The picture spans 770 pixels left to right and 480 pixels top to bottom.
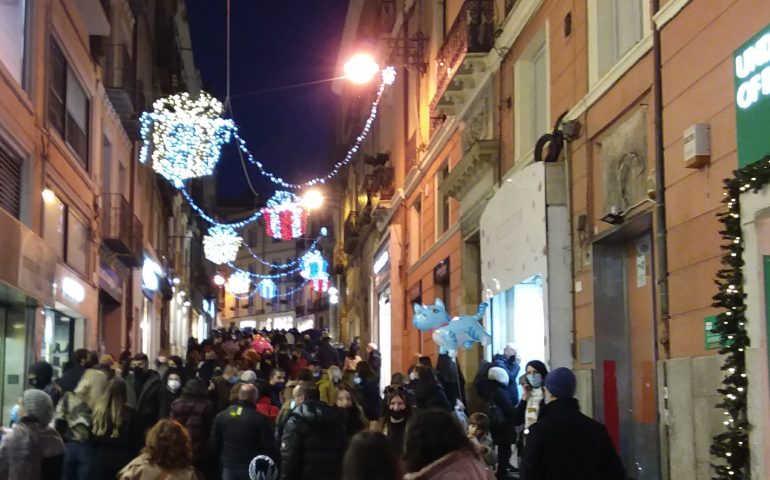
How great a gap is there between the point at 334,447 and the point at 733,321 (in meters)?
3.37

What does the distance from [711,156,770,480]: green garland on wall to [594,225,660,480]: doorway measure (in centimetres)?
328

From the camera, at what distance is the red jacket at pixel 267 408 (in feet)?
43.0

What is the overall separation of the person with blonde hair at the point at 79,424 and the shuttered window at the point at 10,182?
6.06 m

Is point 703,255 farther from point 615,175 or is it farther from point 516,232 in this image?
point 516,232

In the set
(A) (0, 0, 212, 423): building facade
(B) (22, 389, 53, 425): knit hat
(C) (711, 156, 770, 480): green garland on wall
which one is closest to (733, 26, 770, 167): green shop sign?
(C) (711, 156, 770, 480): green garland on wall

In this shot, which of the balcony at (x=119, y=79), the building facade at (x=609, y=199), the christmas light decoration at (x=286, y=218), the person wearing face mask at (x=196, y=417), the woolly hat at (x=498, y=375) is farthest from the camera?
the christmas light decoration at (x=286, y=218)

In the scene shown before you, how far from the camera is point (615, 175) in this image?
1219 cm

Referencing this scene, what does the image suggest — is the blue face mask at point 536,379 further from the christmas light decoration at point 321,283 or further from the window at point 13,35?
the christmas light decoration at point 321,283

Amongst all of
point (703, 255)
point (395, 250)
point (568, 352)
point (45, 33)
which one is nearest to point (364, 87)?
point (395, 250)

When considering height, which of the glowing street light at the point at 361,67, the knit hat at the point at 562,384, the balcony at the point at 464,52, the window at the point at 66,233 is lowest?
the knit hat at the point at 562,384

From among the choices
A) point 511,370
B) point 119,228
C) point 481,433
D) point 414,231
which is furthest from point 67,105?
point 481,433

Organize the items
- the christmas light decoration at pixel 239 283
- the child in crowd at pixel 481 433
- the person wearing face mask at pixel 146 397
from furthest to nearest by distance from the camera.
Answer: the christmas light decoration at pixel 239 283 → the person wearing face mask at pixel 146 397 → the child in crowd at pixel 481 433

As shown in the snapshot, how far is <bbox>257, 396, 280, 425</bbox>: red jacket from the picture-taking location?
13.1m

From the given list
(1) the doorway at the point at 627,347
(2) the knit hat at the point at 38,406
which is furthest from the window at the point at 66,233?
(2) the knit hat at the point at 38,406
